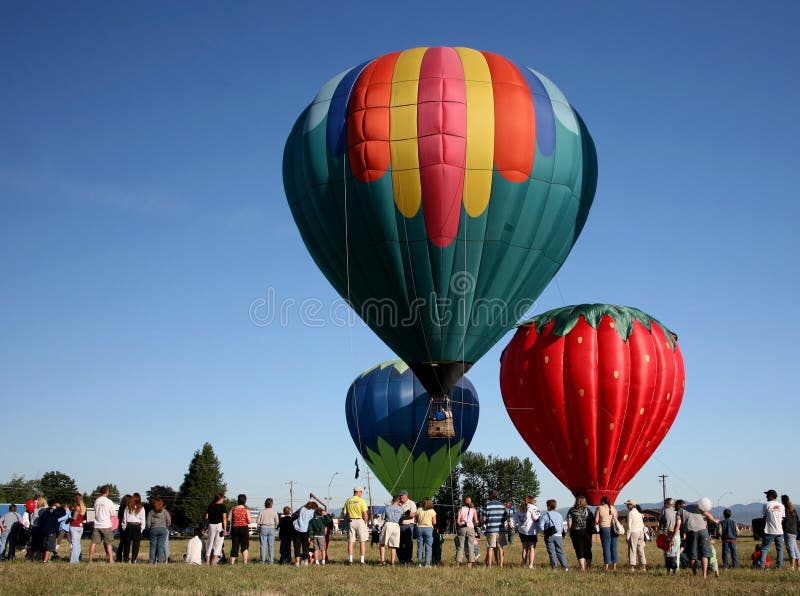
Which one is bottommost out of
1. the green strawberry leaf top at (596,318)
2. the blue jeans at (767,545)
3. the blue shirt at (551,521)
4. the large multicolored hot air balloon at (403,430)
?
the blue jeans at (767,545)

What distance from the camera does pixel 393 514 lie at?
15.4 metres

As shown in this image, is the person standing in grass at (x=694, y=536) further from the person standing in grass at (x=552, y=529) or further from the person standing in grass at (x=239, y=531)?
the person standing in grass at (x=239, y=531)

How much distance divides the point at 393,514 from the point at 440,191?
9086 millimetres

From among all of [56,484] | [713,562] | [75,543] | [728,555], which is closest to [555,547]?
[713,562]

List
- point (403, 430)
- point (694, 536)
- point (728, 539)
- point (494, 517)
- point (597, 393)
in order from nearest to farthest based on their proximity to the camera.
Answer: point (694, 536) → point (728, 539) → point (494, 517) → point (597, 393) → point (403, 430)

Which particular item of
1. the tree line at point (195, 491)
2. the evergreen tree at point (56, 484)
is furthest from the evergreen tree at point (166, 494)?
the evergreen tree at point (56, 484)

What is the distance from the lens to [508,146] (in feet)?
72.6

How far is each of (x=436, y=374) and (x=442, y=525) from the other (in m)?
7.48

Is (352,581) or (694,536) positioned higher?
(694,536)

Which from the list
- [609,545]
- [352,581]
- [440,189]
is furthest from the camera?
[440,189]

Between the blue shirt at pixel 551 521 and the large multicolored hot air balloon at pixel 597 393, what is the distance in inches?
545

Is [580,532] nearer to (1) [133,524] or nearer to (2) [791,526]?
(2) [791,526]

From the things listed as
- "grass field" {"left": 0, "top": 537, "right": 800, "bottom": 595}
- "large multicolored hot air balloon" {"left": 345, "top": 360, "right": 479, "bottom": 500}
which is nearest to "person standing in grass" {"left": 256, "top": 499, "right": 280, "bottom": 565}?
"grass field" {"left": 0, "top": 537, "right": 800, "bottom": 595}

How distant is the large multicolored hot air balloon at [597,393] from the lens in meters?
27.8
